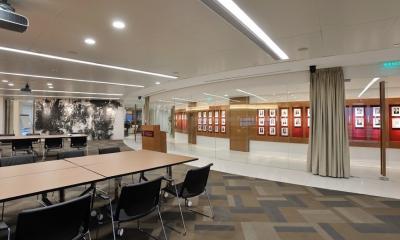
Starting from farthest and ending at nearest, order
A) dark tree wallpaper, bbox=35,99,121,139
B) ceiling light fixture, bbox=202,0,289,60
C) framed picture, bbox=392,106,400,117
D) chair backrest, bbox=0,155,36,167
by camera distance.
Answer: dark tree wallpaper, bbox=35,99,121,139
framed picture, bbox=392,106,400,117
chair backrest, bbox=0,155,36,167
ceiling light fixture, bbox=202,0,289,60

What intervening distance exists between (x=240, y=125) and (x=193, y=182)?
5.99 m

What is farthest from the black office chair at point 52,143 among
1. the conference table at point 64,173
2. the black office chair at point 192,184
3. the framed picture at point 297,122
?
the framed picture at point 297,122

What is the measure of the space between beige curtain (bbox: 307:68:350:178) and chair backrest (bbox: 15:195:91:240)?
5516 mm

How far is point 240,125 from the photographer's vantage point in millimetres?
8781

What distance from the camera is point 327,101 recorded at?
18.5ft

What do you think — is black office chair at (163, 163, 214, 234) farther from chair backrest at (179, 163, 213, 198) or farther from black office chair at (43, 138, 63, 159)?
black office chair at (43, 138, 63, 159)

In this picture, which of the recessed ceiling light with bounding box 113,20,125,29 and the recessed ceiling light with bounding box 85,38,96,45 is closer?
the recessed ceiling light with bounding box 113,20,125,29

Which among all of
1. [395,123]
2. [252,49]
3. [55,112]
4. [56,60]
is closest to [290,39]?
[252,49]

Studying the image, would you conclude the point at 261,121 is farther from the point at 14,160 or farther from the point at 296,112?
the point at 14,160

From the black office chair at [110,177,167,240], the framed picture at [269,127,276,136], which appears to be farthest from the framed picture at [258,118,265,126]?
the black office chair at [110,177,167,240]

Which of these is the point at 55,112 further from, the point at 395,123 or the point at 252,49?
the point at 395,123

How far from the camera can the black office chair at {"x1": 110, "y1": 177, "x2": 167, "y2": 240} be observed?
7.61 feet

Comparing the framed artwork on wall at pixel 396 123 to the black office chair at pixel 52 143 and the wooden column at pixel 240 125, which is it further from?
the black office chair at pixel 52 143

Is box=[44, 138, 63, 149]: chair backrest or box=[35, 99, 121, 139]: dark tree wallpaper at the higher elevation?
box=[35, 99, 121, 139]: dark tree wallpaper
